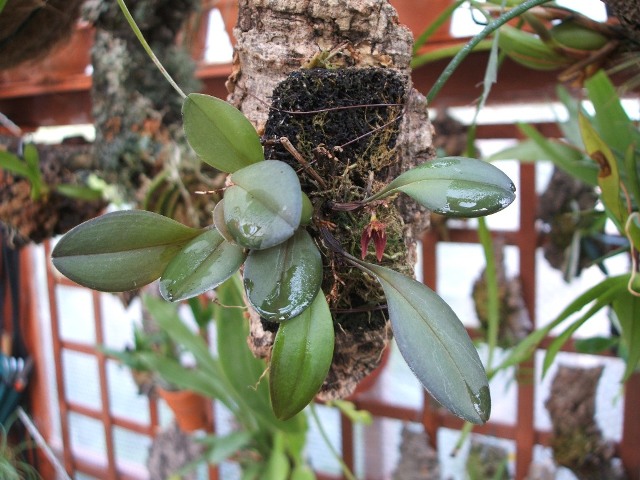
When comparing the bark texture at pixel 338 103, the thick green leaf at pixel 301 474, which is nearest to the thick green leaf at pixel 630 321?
the bark texture at pixel 338 103

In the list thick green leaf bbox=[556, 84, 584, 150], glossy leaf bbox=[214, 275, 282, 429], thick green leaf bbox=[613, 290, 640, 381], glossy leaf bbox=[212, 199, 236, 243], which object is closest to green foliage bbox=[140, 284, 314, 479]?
glossy leaf bbox=[214, 275, 282, 429]

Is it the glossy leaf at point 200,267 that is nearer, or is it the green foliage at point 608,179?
the glossy leaf at point 200,267

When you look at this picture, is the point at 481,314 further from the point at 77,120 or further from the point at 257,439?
the point at 77,120

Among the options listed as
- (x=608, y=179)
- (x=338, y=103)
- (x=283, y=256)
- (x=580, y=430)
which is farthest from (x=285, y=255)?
(x=580, y=430)

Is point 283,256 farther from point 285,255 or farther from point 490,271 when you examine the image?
point 490,271

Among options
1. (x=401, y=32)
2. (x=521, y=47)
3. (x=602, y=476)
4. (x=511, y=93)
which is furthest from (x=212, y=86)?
(x=602, y=476)

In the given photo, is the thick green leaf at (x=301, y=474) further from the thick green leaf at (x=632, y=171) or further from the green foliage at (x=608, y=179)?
the thick green leaf at (x=632, y=171)
